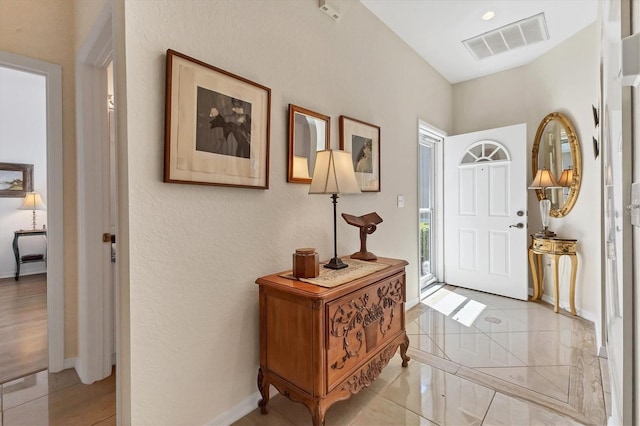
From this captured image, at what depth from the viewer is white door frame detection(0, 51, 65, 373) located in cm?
198

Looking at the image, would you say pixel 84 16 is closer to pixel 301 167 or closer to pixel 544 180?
pixel 301 167

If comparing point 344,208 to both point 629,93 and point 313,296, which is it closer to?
point 313,296

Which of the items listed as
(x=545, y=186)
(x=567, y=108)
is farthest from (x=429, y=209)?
(x=567, y=108)

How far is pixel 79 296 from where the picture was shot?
2.01 m

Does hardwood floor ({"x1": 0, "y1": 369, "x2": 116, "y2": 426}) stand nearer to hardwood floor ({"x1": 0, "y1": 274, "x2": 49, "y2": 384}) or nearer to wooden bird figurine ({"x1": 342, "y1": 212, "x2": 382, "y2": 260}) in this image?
hardwood floor ({"x1": 0, "y1": 274, "x2": 49, "y2": 384})

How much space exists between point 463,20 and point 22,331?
490cm

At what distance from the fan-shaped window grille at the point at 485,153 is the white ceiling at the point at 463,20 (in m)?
0.99

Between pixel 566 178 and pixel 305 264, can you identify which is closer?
pixel 305 264

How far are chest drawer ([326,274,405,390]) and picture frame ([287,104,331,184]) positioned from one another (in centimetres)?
84

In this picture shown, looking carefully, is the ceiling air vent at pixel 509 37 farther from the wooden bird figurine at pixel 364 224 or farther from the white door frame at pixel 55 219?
the white door frame at pixel 55 219

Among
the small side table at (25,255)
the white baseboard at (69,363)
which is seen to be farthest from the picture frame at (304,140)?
the small side table at (25,255)

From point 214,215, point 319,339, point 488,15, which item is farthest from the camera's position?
point 488,15

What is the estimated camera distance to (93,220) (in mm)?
1938

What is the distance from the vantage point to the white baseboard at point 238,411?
151 centimetres
